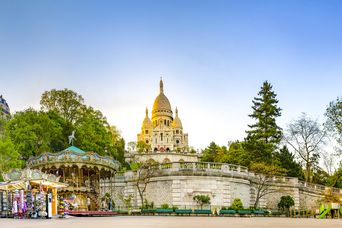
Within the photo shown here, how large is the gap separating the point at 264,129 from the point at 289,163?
7.33m

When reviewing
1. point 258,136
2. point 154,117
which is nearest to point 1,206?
point 258,136

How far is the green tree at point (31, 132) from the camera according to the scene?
61.4 m

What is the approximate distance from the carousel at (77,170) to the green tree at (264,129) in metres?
31.2

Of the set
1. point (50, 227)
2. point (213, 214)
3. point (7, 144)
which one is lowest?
point (213, 214)

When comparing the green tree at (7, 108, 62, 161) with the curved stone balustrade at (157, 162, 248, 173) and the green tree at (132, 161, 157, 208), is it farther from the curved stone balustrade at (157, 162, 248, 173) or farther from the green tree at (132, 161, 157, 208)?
the curved stone balustrade at (157, 162, 248, 173)

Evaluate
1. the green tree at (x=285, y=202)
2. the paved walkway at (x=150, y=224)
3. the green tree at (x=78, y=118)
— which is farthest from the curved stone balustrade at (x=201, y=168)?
the paved walkway at (x=150, y=224)

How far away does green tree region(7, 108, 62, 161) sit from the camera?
61.4 meters

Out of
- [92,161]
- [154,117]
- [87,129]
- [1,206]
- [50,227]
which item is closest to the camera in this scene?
[50,227]

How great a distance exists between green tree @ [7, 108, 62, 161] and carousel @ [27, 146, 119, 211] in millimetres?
17224

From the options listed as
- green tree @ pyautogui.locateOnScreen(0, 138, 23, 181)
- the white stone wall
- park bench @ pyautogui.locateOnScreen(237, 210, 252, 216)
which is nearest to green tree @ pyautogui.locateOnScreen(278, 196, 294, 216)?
the white stone wall

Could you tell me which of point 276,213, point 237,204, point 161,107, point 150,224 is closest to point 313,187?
point 276,213

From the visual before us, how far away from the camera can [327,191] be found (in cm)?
5769

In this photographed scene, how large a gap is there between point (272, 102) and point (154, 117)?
123 meters

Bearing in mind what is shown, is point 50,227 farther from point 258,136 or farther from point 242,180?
point 258,136
